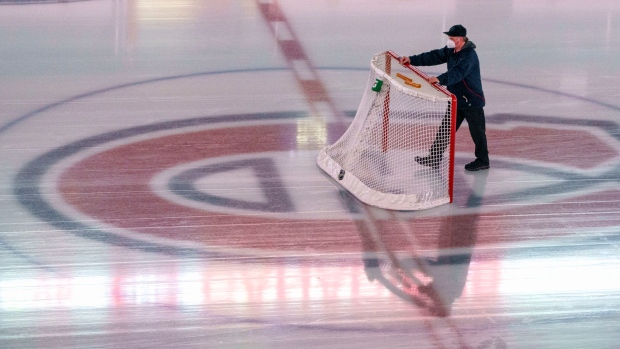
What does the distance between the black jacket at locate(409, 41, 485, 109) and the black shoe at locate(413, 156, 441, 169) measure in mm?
444

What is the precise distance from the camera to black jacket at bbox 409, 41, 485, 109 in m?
6.62

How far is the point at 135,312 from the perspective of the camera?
4848 millimetres

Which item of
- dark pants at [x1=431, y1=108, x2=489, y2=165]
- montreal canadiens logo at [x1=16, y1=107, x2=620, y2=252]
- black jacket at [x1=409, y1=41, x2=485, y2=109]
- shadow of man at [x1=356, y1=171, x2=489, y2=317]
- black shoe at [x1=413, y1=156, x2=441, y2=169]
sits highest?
black jacket at [x1=409, y1=41, x2=485, y2=109]

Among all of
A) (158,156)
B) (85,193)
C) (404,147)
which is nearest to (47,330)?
(85,193)

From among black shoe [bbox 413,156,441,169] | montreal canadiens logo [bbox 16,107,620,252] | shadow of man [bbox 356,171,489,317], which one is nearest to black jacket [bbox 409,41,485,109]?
black shoe [bbox 413,156,441,169]

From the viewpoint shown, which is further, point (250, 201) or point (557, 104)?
point (557, 104)

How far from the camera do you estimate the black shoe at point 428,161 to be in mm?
6945

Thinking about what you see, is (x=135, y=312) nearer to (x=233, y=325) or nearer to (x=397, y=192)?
(x=233, y=325)

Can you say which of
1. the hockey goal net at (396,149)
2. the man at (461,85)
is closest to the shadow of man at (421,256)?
the hockey goal net at (396,149)

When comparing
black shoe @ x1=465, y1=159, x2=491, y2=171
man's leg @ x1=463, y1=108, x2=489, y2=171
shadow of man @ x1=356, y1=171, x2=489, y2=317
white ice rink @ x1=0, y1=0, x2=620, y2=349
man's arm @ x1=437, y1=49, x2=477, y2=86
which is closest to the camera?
white ice rink @ x1=0, y1=0, x2=620, y2=349

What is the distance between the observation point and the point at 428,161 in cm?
702

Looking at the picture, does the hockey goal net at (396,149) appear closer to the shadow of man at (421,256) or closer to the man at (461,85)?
the man at (461,85)

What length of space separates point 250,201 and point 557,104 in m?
3.92

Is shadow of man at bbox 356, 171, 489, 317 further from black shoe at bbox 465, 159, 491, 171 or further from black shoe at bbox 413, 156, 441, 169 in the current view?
black shoe at bbox 465, 159, 491, 171
